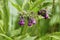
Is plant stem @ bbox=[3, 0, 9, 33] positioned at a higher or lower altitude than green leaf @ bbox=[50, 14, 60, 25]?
higher

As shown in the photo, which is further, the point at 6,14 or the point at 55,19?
the point at 55,19

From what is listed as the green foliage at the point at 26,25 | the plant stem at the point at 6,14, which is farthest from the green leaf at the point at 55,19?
the plant stem at the point at 6,14

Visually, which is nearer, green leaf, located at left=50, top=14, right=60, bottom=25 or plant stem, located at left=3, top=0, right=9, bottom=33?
plant stem, located at left=3, top=0, right=9, bottom=33

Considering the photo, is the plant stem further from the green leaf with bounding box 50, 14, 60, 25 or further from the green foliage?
the green leaf with bounding box 50, 14, 60, 25

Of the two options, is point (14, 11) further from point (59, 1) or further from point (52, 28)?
point (59, 1)

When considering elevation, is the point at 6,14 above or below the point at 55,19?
above

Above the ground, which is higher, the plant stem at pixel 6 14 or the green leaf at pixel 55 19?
the plant stem at pixel 6 14

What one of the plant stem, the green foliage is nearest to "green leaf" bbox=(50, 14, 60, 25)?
the green foliage

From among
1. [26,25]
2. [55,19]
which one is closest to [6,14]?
[26,25]

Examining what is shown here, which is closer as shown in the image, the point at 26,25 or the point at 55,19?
the point at 26,25

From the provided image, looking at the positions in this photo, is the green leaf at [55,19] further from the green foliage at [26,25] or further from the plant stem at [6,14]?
the plant stem at [6,14]

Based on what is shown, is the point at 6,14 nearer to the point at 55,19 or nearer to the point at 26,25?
the point at 26,25

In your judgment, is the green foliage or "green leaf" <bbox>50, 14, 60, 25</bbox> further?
"green leaf" <bbox>50, 14, 60, 25</bbox>
